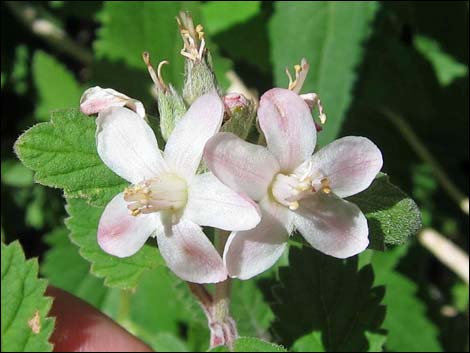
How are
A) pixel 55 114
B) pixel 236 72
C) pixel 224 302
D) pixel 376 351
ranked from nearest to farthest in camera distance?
1. pixel 55 114
2. pixel 224 302
3. pixel 376 351
4. pixel 236 72

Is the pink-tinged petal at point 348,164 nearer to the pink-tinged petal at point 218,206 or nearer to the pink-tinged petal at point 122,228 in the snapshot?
the pink-tinged petal at point 218,206

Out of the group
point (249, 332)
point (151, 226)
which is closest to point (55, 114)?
point (151, 226)

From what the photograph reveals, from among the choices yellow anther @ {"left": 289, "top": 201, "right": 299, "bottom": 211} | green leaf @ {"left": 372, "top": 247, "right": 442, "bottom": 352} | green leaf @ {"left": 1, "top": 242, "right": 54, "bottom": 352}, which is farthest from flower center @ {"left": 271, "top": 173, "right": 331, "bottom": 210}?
green leaf @ {"left": 372, "top": 247, "right": 442, "bottom": 352}

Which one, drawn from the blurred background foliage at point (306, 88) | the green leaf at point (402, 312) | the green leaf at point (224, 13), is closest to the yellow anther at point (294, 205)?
the blurred background foliage at point (306, 88)

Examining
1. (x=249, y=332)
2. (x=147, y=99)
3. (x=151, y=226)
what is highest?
(x=151, y=226)

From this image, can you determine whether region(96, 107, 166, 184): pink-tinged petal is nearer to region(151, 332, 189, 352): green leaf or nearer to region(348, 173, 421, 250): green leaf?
region(348, 173, 421, 250): green leaf

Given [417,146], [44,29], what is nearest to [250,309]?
[417,146]

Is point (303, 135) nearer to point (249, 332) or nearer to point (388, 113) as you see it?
point (249, 332)
